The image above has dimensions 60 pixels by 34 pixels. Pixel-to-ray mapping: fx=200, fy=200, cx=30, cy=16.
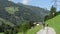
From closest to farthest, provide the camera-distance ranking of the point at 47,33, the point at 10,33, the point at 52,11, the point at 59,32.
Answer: the point at 47,33
the point at 59,32
the point at 10,33
the point at 52,11

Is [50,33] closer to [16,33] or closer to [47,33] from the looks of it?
[47,33]

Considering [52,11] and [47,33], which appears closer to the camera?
[47,33]

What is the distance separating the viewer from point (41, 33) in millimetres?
8484

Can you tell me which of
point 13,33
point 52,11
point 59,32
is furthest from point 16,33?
point 59,32

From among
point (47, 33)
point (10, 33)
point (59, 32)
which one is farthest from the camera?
point (10, 33)

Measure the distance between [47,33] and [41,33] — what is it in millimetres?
430

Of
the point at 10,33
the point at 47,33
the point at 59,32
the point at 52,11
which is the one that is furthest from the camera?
the point at 52,11

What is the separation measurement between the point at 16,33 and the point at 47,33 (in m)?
62.5

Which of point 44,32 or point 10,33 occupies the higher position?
point 44,32

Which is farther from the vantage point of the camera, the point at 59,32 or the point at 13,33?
the point at 13,33

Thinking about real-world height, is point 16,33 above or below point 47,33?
below

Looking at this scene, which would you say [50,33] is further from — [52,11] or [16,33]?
[52,11]

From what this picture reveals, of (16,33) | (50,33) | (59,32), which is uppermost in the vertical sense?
(50,33)

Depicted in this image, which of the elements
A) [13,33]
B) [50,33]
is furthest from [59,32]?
[13,33]
